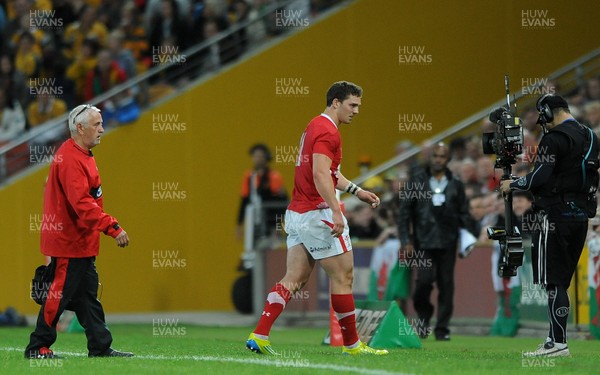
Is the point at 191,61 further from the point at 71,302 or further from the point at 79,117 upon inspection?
the point at 71,302

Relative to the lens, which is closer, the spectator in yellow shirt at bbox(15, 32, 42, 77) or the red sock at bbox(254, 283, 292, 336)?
the red sock at bbox(254, 283, 292, 336)

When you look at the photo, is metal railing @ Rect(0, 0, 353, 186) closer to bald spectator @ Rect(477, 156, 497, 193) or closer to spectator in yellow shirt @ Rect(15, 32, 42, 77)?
spectator in yellow shirt @ Rect(15, 32, 42, 77)

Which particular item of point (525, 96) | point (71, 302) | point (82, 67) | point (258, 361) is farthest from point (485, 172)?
point (71, 302)

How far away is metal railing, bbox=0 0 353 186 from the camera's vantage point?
22.6 metres

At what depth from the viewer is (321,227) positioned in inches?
449

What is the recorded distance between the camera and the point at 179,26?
23.9m

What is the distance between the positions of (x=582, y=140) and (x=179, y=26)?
1343 centimetres

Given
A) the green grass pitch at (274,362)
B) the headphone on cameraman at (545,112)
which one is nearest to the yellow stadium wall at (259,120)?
the green grass pitch at (274,362)

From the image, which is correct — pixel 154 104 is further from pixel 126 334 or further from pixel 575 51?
pixel 575 51

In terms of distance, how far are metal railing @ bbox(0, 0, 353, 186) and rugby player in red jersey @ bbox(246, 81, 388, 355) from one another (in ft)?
36.5

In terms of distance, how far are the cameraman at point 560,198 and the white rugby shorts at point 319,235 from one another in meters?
1.45

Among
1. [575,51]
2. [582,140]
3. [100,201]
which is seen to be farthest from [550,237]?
[575,51]

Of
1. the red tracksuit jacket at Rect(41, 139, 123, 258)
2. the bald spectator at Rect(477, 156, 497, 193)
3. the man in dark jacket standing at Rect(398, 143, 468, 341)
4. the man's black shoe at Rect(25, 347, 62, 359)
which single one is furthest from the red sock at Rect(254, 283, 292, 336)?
the bald spectator at Rect(477, 156, 497, 193)

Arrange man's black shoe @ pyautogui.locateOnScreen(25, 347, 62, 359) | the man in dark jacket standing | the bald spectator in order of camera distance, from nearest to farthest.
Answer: man's black shoe @ pyautogui.locateOnScreen(25, 347, 62, 359) < the man in dark jacket standing < the bald spectator
